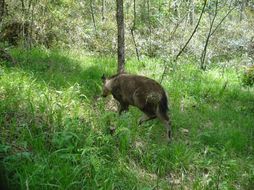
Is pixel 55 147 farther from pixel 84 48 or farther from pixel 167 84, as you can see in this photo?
pixel 84 48

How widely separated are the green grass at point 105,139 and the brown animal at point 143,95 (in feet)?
0.87

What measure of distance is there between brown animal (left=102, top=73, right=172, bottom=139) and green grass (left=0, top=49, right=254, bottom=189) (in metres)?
0.26

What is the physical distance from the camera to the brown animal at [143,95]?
6.93m

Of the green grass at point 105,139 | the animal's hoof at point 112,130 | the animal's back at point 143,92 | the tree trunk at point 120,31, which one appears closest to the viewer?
the green grass at point 105,139

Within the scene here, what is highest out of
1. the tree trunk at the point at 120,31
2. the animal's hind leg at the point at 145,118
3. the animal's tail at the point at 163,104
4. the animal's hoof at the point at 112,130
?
→ the tree trunk at the point at 120,31

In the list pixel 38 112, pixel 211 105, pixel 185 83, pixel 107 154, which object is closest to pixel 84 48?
pixel 185 83

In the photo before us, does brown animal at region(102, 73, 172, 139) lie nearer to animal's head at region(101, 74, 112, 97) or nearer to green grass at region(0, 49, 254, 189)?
animal's head at region(101, 74, 112, 97)

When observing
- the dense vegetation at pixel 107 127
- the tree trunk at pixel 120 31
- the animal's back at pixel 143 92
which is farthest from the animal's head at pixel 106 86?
the tree trunk at pixel 120 31

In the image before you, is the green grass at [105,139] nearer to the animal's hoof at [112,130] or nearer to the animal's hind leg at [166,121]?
the animal's hoof at [112,130]

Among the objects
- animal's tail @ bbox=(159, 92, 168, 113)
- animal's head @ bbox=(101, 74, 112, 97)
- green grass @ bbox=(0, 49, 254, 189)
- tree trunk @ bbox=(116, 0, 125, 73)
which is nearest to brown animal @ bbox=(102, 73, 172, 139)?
animal's tail @ bbox=(159, 92, 168, 113)

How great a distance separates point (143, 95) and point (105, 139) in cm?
159

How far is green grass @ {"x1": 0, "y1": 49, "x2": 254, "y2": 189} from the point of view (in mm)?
4918

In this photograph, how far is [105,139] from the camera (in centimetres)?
567

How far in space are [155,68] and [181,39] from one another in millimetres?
4796
